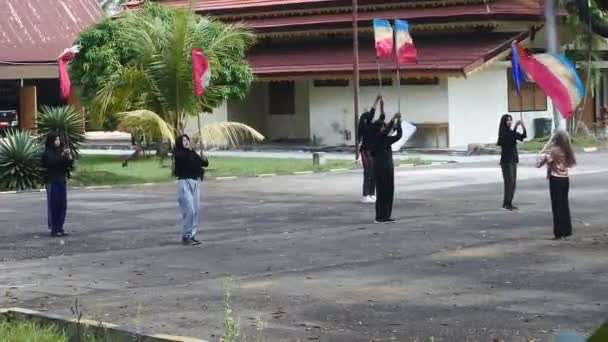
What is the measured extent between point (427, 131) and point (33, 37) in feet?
61.7

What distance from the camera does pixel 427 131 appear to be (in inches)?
1555

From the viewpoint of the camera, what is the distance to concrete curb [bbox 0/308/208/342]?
901 cm

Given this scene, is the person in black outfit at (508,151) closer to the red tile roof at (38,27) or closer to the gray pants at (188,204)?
the gray pants at (188,204)

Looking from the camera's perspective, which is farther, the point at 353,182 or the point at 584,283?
the point at 353,182

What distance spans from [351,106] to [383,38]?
8601mm

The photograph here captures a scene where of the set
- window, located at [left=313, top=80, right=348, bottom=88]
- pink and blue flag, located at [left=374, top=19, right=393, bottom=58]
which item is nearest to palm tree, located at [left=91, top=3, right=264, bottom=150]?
pink and blue flag, located at [left=374, top=19, right=393, bottom=58]

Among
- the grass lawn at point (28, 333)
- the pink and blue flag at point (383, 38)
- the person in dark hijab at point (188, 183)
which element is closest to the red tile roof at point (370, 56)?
the pink and blue flag at point (383, 38)

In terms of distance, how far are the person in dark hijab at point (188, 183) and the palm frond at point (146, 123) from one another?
469 inches

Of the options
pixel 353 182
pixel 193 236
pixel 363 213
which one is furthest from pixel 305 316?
pixel 353 182

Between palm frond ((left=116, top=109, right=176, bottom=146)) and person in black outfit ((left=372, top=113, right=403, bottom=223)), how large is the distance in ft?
34.5

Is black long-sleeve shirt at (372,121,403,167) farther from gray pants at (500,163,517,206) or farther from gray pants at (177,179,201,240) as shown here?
gray pants at (177,179,201,240)

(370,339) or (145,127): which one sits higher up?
(145,127)

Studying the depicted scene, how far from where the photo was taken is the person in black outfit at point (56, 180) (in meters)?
17.7

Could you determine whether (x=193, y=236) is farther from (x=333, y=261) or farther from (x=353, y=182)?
(x=353, y=182)
